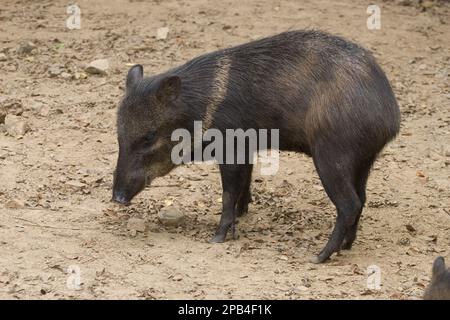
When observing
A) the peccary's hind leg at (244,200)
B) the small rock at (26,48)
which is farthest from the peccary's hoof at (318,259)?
the small rock at (26,48)

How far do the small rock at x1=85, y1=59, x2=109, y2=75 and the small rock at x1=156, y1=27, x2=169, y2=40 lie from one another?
0.95 metres

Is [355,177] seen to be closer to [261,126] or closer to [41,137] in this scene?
[261,126]

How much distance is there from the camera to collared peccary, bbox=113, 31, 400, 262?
6.96 metres

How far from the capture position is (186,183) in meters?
8.46

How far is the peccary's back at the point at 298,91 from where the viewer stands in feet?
22.8

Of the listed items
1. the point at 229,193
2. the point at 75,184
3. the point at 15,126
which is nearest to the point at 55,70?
the point at 15,126

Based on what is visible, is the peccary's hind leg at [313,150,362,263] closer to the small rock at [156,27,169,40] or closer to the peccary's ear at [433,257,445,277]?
the peccary's ear at [433,257,445,277]

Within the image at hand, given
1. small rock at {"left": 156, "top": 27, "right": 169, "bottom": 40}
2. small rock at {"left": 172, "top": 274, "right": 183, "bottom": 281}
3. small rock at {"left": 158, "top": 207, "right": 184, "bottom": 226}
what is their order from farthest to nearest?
1. small rock at {"left": 156, "top": 27, "right": 169, "bottom": 40}
2. small rock at {"left": 158, "top": 207, "right": 184, "bottom": 226}
3. small rock at {"left": 172, "top": 274, "right": 183, "bottom": 281}

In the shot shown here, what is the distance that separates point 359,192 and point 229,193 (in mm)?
975

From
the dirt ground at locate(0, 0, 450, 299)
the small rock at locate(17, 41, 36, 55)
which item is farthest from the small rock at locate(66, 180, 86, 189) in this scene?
the small rock at locate(17, 41, 36, 55)

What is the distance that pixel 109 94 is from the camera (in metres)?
9.84

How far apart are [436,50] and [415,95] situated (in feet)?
3.93

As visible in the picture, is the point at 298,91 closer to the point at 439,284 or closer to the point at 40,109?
the point at 439,284

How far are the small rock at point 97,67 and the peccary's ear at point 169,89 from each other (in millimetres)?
3110
